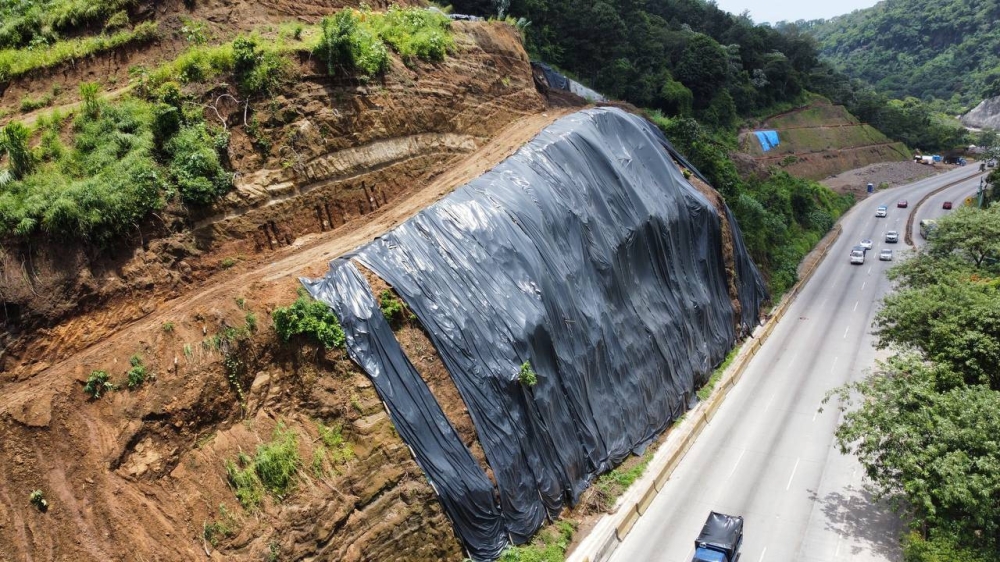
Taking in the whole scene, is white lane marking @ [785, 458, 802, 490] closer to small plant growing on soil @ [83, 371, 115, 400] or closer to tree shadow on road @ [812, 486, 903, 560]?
tree shadow on road @ [812, 486, 903, 560]

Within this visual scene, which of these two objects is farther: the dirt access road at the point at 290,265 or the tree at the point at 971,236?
the tree at the point at 971,236

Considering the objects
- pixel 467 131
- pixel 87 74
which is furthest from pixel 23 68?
pixel 467 131

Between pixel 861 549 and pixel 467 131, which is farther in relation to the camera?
pixel 467 131

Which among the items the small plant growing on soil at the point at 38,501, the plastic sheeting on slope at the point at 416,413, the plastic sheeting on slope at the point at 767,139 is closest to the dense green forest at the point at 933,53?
the plastic sheeting on slope at the point at 767,139

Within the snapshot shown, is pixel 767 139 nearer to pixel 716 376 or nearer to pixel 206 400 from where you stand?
pixel 716 376

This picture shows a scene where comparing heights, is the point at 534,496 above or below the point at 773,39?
below

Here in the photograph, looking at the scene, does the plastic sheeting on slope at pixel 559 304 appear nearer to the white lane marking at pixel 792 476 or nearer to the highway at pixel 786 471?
the highway at pixel 786 471

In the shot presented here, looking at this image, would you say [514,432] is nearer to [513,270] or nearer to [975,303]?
[513,270]

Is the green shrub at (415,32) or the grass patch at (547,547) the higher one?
the green shrub at (415,32)
